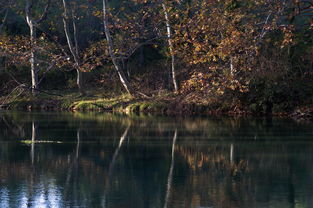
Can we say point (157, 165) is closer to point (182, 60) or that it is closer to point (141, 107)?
point (141, 107)

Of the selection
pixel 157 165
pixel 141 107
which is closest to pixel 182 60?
pixel 141 107

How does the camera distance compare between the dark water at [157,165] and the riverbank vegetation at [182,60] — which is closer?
the dark water at [157,165]

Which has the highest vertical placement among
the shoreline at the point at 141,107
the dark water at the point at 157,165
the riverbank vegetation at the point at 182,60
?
the riverbank vegetation at the point at 182,60

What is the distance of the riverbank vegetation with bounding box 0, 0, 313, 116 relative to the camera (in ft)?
73.6

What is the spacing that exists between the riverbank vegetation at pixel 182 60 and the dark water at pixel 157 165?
291cm

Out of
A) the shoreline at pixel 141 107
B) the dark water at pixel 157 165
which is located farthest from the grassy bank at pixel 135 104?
the dark water at pixel 157 165

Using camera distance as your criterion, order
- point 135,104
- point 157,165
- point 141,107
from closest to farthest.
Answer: point 157,165 → point 141,107 → point 135,104

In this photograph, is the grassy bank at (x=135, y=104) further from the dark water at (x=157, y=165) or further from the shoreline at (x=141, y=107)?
the dark water at (x=157, y=165)

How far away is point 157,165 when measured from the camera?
14.3m

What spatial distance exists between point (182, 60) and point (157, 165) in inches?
804

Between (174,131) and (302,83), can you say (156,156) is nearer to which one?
(174,131)

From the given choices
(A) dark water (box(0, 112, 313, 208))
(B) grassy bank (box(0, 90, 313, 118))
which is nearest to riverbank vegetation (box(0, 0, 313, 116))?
(B) grassy bank (box(0, 90, 313, 118))

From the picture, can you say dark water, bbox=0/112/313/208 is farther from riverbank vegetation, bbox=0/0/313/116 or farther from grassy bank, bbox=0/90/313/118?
grassy bank, bbox=0/90/313/118

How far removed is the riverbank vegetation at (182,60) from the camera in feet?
73.6
